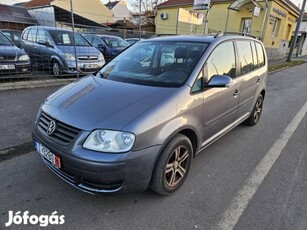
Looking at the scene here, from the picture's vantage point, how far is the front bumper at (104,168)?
6.73 ft

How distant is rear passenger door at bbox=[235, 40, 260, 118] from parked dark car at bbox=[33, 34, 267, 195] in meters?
0.10

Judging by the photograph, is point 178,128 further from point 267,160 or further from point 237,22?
point 237,22

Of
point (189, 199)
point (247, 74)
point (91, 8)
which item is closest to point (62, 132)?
point (189, 199)

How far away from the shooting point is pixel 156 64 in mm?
3229

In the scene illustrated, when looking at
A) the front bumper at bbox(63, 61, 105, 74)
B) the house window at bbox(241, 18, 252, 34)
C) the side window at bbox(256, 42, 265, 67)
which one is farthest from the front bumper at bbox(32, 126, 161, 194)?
the house window at bbox(241, 18, 252, 34)

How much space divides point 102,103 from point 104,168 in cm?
69

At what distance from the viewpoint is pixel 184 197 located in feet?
8.65

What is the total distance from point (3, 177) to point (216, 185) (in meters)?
2.58

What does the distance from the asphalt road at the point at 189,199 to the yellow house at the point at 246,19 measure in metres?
15.1

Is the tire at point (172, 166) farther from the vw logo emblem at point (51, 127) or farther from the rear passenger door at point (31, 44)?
the rear passenger door at point (31, 44)

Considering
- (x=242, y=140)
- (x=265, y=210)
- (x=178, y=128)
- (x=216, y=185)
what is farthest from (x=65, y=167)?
(x=242, y=140)

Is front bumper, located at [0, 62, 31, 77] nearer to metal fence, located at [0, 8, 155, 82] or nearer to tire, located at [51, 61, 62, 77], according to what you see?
metal fence, located at [0, 8, 155, 82]

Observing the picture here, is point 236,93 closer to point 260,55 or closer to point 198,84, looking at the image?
point 198,84

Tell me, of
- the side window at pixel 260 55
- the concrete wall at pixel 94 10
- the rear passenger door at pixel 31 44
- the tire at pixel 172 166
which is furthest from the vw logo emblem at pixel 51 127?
the concrete wall at pixel 94 10
